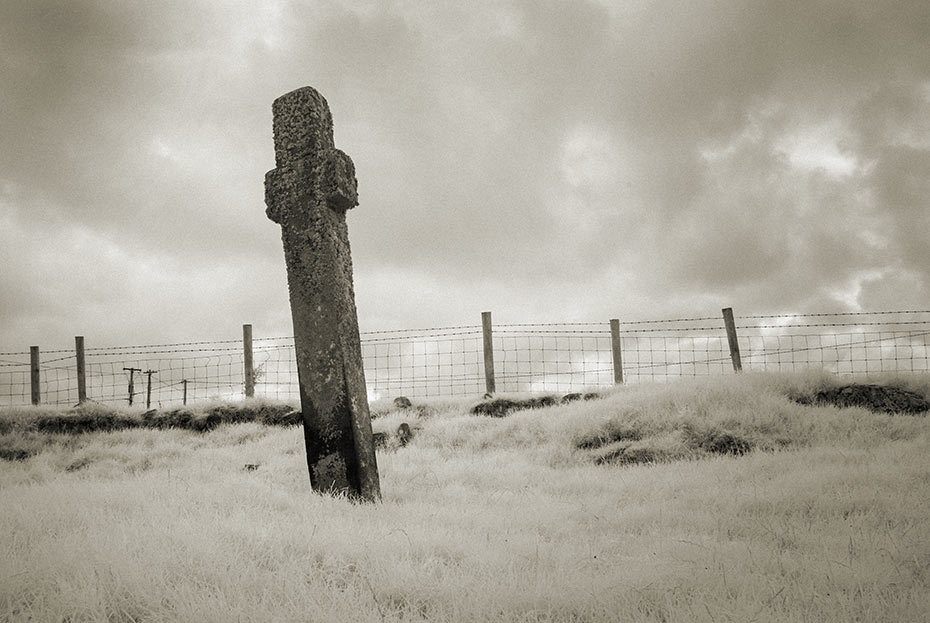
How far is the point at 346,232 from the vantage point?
20.9 feet

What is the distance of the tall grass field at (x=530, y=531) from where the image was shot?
2.74 m

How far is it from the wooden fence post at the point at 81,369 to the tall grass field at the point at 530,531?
674 cm

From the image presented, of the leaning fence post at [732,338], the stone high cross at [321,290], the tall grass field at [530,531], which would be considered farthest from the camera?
the leaning fence post at [732,338]

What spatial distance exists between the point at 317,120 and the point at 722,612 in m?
5.62

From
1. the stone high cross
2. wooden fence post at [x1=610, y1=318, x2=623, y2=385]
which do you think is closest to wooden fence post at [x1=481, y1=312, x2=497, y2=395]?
wooden fence post at [x1=610, y1=318, x2=623, y2=385]

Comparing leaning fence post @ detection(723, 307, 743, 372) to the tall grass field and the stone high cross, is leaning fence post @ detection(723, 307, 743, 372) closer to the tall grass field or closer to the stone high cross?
the tall grass field

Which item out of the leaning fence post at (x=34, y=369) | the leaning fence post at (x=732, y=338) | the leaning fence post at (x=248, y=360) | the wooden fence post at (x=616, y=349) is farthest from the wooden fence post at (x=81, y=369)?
the leaning fence post at (x=732, y=338)

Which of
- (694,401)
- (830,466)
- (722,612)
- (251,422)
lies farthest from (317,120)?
(251,422)

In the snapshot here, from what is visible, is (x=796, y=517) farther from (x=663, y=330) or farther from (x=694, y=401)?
(x=663, y=330)

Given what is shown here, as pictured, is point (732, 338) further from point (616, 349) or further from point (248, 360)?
point (248, 360)

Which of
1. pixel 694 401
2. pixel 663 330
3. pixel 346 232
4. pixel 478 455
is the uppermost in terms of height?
pixel 346 232

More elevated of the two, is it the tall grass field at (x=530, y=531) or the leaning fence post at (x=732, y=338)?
the leaning fence post at (x=732, y=338)

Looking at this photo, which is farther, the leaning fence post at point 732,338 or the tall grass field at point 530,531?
the leaning fence post at point 732,338

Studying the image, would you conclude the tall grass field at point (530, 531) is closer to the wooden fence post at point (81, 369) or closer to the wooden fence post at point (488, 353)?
the wooden fence post at point (488, 353)
